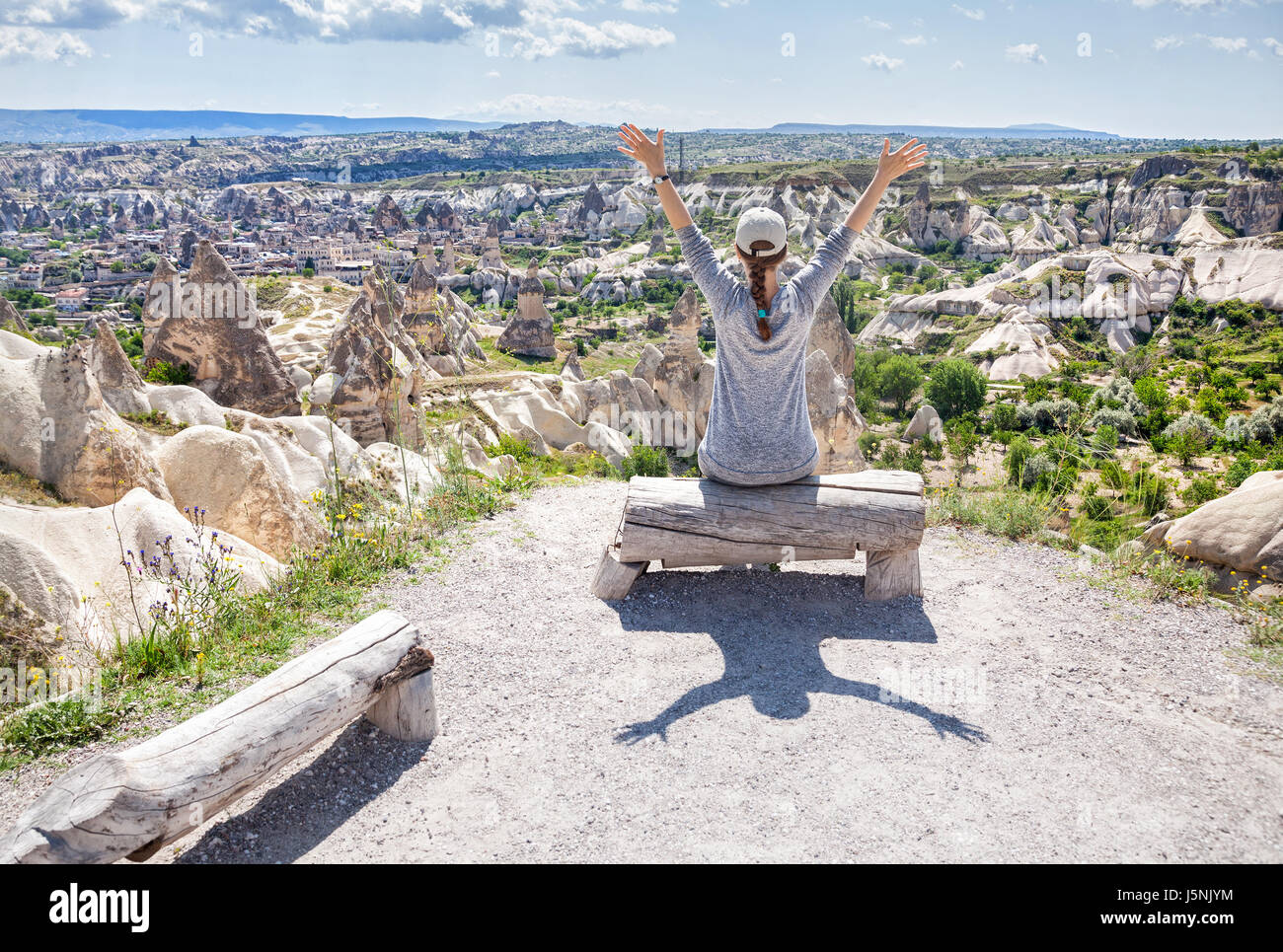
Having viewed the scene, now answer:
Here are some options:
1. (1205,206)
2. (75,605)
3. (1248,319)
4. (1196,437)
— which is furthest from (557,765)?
(1205,206)

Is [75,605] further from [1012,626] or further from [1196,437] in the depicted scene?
[1196,437]

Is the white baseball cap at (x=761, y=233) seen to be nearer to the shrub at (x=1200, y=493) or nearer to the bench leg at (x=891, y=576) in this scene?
the bench leg at (x=891, y=576)

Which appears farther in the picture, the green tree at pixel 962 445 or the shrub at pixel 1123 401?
the shrub at pixel 1123 401

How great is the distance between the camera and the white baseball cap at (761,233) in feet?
12.0

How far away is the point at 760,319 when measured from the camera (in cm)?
382

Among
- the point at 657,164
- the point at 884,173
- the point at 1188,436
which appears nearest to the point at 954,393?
the point at 1188,436

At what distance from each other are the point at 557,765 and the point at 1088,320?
48.5 metres

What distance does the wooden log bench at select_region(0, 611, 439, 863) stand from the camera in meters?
2.22

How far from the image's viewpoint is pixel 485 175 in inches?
5556

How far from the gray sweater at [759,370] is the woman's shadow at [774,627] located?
2.04ft

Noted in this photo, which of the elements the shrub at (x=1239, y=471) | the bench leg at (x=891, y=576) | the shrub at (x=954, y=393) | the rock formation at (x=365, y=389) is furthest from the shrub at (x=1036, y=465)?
the bench leg at (x=891, y=576)

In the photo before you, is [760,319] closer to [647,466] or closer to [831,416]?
[647,466]

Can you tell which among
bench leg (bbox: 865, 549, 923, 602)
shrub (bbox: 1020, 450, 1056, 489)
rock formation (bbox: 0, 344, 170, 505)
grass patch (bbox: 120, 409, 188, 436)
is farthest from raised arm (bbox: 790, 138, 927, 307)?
shrub (bbox: 1020, 450, 1056, 489)

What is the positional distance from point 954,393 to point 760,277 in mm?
29296
